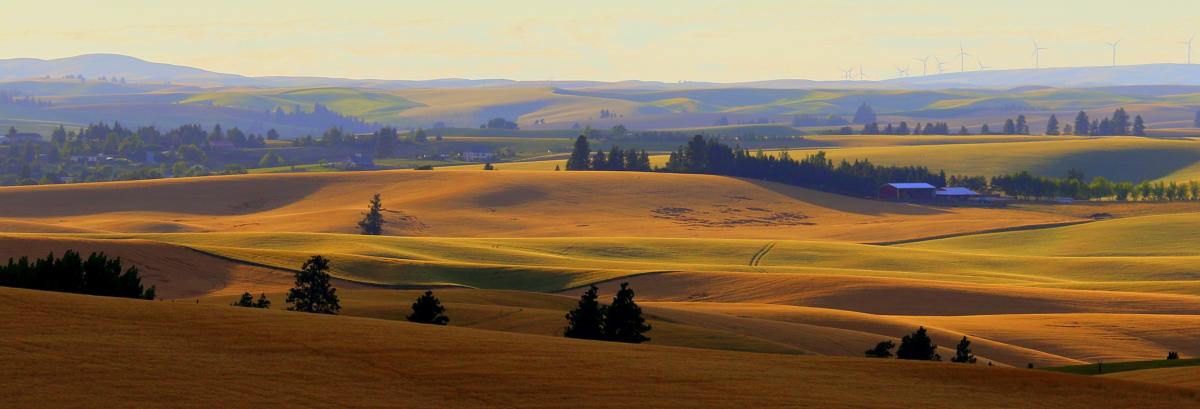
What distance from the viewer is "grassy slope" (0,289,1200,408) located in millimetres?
28594

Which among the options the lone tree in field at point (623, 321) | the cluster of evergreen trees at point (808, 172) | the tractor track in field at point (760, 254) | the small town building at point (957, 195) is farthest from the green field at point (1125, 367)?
the cluster of evergreen trees at point (808, 172)

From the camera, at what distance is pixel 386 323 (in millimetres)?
39000

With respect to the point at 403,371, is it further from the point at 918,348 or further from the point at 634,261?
the point at 634,261

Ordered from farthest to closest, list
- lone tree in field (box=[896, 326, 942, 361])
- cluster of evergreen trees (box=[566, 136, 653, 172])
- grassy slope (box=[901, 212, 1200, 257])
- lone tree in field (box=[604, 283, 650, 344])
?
1. cluster of evergreen trees (box=[566, 136, 653, 172])
2. grassy slope (box=[901, 212, 1200, 257])
3. lone tree in field (box=[604, 283, 650, 344])
4. lone tree in field (box=[896, 326, 942, 361])

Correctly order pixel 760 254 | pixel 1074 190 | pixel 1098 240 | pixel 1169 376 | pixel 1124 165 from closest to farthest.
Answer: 1. pixel 1169 376
2. pixel 760 254
3. pixel 1098 240
4. pixel 1074 190
5. pixel 1124 165

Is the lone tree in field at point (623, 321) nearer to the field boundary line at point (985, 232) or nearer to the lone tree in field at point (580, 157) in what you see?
the field boundary line at point (985, 232)

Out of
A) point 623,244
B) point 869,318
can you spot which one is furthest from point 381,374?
point 623,244

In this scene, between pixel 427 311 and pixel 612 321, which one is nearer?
pixel 612 321

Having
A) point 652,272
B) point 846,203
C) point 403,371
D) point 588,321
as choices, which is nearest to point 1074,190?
point 846,203

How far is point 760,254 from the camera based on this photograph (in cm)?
10300

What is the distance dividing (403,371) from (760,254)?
7291cm

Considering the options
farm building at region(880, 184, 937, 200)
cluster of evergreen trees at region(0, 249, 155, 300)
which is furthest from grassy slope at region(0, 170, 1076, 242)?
cluster of evergreen trees at region(0, 249, 155, 300)

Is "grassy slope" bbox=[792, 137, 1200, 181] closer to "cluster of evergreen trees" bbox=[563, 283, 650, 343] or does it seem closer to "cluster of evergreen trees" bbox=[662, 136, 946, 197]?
"cluster of evergreen trees" bbox=[662, 136, 946, 197]

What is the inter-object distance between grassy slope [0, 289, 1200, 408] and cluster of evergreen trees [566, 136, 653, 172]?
5114 inches
